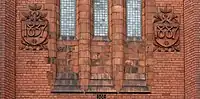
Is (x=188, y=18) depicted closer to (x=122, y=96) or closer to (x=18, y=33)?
(x=122, y=96)

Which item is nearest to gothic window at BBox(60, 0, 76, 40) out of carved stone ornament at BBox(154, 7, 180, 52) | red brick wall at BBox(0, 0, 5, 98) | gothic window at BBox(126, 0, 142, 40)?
gothic window at BBox(126, 0, 142, 40)

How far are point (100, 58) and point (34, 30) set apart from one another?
1774 millimetres

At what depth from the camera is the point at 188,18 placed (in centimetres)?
1942

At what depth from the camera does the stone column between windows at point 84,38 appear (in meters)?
19.3

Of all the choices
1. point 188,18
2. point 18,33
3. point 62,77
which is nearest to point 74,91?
point 62,77

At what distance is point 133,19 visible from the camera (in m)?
19.8

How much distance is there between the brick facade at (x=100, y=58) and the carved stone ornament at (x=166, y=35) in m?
0.05

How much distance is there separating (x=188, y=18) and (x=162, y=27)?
68cm

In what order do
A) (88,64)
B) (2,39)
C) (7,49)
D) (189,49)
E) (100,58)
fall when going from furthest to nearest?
(100,58) → (88,64) → (189,49) → (7,49) → (2,39)

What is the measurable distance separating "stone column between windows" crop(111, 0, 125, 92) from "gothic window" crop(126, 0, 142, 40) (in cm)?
18

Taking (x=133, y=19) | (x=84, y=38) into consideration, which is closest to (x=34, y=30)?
(x=84, y=38)

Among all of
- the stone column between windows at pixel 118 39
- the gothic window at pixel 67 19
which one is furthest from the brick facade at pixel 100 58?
the gothic window at pixel 67 19

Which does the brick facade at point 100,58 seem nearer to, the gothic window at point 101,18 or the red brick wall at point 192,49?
the red brick wall at point 192,49

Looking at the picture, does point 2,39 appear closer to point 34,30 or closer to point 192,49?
point 34,30
